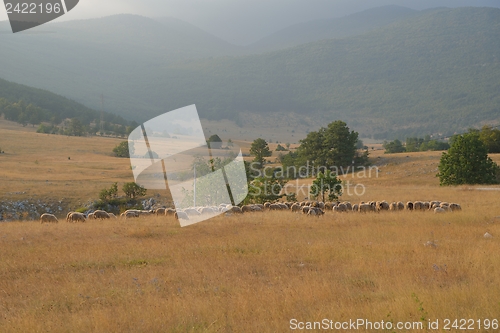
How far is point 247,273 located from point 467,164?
142 feet

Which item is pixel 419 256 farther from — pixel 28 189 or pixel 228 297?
pixel 28 189

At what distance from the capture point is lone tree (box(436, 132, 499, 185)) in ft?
160

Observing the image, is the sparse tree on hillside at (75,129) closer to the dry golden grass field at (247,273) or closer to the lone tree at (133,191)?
the lone tree at (133,191)

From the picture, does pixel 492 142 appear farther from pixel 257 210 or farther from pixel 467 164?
pixel 257 210

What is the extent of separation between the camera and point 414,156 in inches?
3019

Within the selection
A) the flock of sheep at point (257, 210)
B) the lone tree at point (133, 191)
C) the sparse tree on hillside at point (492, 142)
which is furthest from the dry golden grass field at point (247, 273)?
the sparse tree on hillside at point (492, 142)

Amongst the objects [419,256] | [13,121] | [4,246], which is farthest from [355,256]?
[13,121]

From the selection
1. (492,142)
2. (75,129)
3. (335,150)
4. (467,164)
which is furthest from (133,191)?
(75,129)

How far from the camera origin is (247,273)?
12484mm

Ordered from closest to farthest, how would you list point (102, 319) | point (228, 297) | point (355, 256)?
point (102, 319)
point (228, 297)
point (355, 256)

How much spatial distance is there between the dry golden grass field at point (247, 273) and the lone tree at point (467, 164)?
27.1 m

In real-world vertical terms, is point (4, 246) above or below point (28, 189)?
above

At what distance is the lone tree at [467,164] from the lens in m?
48.9

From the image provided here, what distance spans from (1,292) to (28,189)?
141ft
